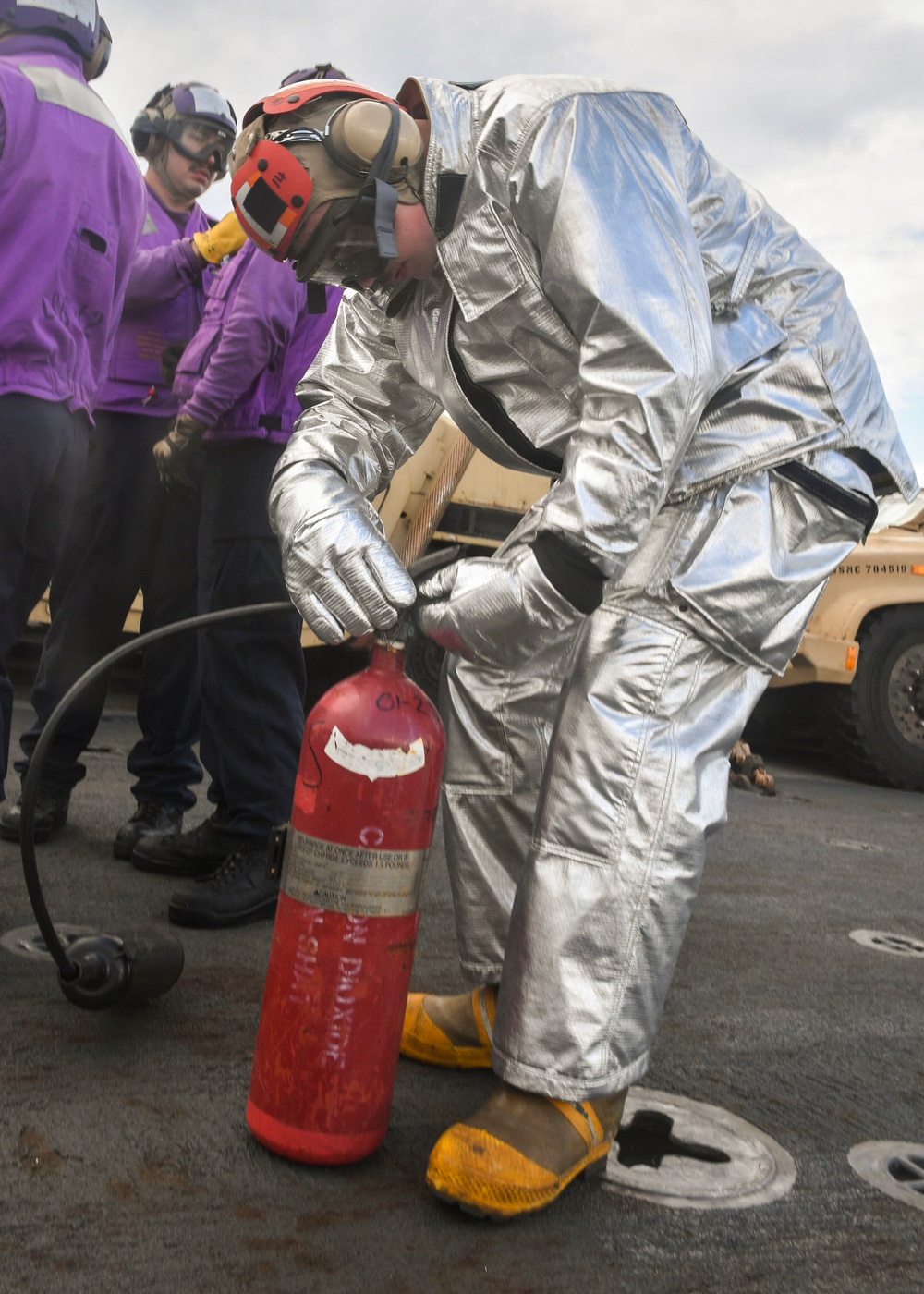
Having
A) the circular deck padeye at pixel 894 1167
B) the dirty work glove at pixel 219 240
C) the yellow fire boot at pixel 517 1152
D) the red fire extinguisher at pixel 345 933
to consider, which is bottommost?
the circular deck padeye at pixel 894 1167

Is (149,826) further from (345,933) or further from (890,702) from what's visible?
(890,702)

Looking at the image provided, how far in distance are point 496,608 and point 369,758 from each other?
266mm

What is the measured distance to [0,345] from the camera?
2387 mm

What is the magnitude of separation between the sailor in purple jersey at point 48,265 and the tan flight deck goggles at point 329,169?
2.86 feet

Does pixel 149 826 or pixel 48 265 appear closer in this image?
pixel 48 265

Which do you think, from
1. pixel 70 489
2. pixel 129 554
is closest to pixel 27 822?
pixel 70 489

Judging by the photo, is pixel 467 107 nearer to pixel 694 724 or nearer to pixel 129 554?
pixel 694 724

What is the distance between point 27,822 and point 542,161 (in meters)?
1.22

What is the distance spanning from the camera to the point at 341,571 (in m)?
1.64

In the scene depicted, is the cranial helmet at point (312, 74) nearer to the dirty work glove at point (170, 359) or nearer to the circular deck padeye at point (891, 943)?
the dirty work glove at point (170, 359)

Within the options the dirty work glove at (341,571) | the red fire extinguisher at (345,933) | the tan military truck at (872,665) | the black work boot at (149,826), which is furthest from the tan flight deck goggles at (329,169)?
the tan military truck at (872,665)

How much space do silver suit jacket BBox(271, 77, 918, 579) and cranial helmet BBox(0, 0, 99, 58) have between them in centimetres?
117

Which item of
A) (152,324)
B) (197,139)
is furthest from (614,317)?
(197,139)

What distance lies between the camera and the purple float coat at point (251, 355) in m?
2.70
